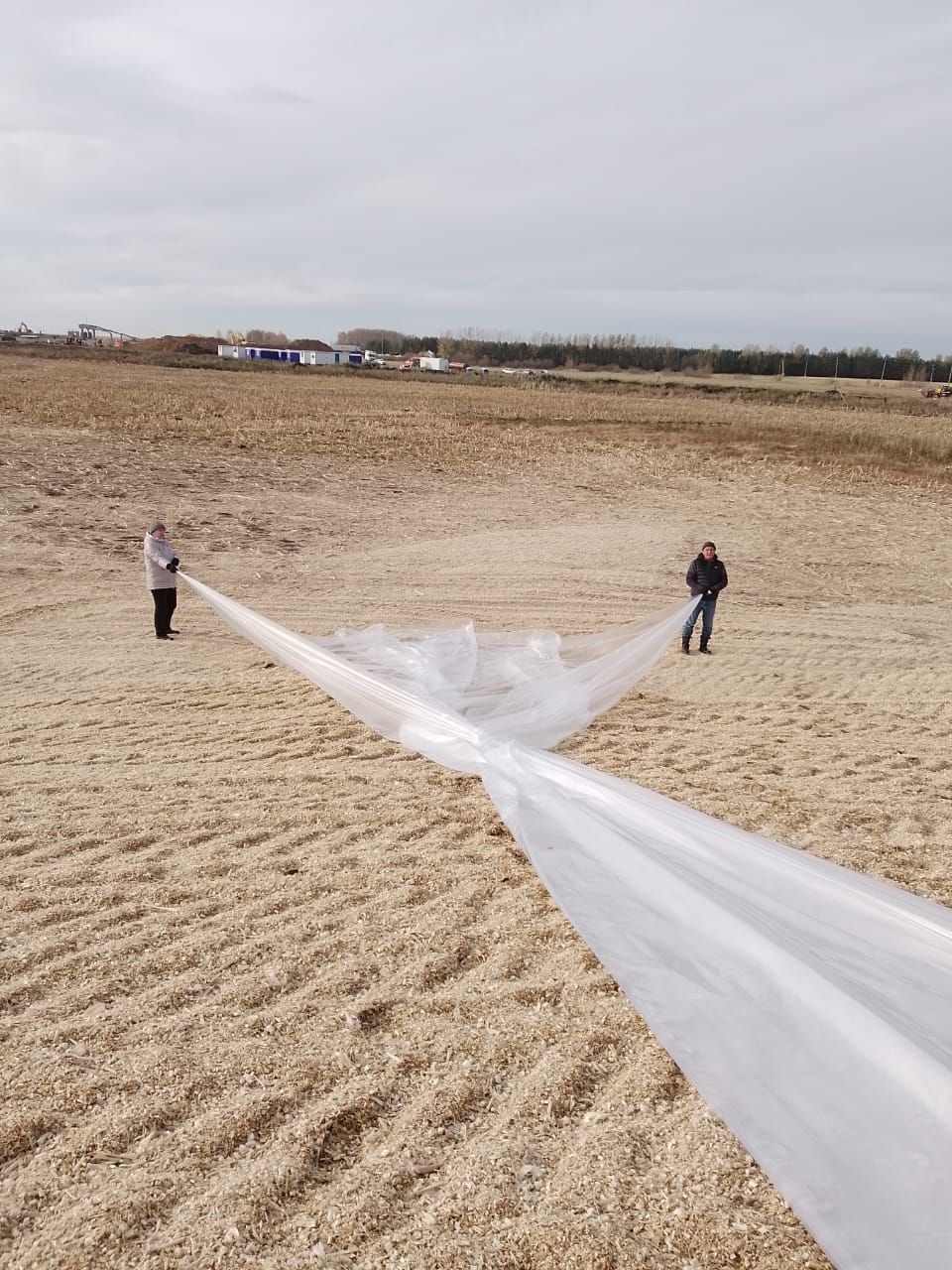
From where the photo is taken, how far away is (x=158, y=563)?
9.23 m

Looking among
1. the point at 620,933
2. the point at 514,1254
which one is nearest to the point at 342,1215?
the point at 514,1254

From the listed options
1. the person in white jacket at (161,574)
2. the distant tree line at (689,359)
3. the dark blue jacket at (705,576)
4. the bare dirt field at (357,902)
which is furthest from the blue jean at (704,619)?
the distant tree line at (689,359)

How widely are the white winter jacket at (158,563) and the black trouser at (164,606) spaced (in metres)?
0.05

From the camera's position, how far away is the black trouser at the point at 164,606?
939cm

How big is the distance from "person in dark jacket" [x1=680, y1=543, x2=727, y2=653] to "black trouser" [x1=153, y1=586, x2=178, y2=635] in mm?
5437

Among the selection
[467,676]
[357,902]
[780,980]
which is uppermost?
[467,676]

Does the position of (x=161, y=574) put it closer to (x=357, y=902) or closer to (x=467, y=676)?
(x=467, y=676)

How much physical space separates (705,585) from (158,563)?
18.8 ft

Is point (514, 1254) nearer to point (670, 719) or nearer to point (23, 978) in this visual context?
point (23, 978)

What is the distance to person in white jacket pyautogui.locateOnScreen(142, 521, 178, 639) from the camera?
921 cm

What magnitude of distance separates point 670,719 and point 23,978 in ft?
17.7

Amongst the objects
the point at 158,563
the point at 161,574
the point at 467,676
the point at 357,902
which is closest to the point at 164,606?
the point at 161,574

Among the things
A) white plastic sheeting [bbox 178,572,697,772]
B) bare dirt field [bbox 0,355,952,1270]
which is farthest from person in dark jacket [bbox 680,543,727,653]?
white plastic sheeting [bbox 178,572,697,772]

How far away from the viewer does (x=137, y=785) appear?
5590mm
